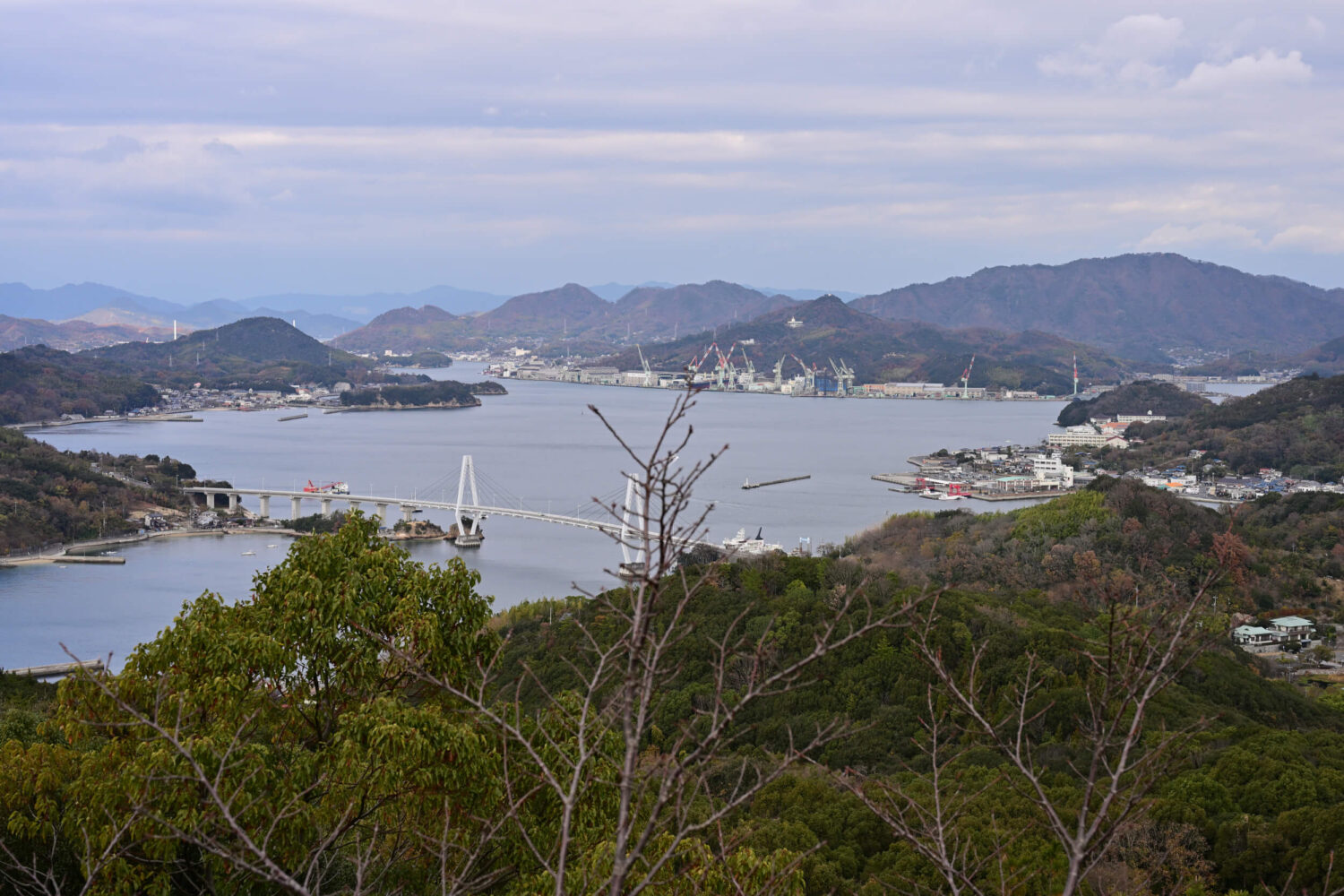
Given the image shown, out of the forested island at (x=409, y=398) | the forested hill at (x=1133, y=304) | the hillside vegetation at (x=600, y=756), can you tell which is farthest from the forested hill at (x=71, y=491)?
the forested hill at (x=1133, y=304)

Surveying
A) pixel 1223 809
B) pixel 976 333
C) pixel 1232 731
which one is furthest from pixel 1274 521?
pixel 976 333

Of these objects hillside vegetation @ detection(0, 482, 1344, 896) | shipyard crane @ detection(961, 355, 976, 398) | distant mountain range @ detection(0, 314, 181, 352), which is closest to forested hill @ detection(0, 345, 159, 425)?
distant mountain range @ detection(0, 314, 181, 352)

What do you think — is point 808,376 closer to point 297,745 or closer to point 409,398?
point 409,398

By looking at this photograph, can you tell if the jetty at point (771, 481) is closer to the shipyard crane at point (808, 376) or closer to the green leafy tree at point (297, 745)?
the green leafy tree at point (297, 745)

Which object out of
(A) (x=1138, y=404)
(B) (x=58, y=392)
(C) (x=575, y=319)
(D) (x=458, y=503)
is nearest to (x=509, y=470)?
(D) (x=458, y=503)

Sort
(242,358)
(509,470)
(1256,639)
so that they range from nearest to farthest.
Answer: (1256,639) → (509,470) → (242,358)
